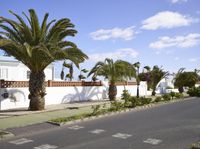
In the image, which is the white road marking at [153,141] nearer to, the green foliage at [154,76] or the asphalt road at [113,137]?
the asphalt road at [113,137]

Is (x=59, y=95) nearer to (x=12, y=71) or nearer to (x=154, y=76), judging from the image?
(x=12, y=71)

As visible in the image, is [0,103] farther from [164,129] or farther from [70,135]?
[164,129]

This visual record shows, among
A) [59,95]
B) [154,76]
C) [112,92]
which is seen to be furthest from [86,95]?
[154,76]

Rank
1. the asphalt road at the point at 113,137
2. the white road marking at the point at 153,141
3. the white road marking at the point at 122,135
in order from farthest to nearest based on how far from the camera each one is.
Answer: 1. the white road marking at the point at 122,135
2. the white road marking at the point at 153,141
3. the asphalt road at the point at 113,137

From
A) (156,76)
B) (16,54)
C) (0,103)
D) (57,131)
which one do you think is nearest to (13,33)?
(16,54)

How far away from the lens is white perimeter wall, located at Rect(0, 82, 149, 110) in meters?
20.7

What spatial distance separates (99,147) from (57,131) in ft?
11.5

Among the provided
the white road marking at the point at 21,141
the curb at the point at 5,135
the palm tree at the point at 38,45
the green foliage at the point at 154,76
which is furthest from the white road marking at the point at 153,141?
the green foliage at the point at 154,76

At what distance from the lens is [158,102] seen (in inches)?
1083

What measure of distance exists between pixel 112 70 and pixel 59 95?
620cm

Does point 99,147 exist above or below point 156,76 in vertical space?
below

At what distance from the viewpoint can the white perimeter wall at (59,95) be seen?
20703 mm

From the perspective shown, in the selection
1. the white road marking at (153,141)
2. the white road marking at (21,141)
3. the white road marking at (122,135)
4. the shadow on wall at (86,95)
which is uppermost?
the shadow on wall at (86,95)

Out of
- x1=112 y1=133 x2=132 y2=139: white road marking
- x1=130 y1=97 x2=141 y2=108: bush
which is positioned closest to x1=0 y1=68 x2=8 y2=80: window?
x1=130 y1=97 x2=141 y2=108: bush
